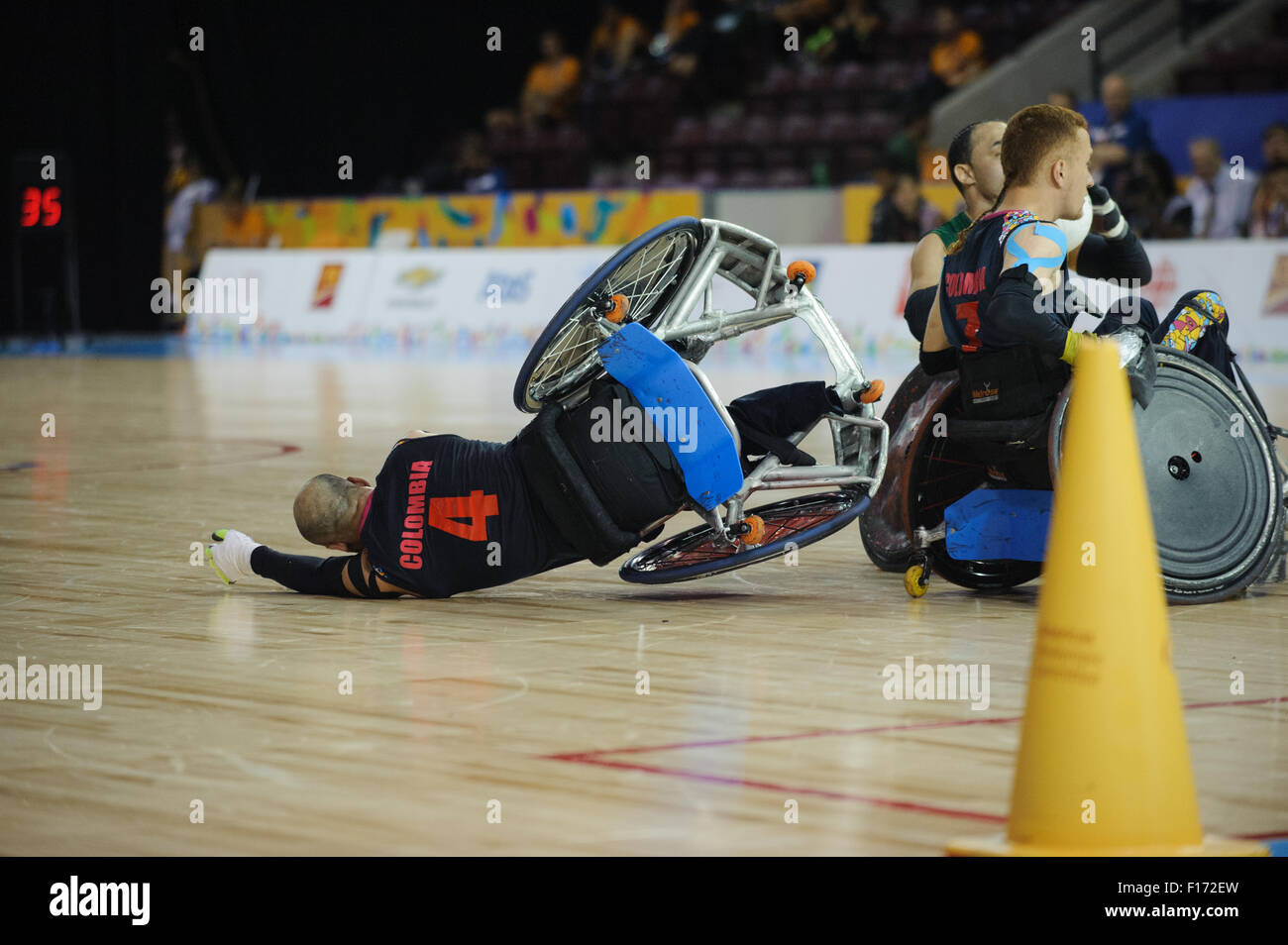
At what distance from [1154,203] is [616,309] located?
40.0 feet

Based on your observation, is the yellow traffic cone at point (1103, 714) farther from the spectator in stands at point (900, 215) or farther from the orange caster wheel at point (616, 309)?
the spectator in stands at point (900, 215)

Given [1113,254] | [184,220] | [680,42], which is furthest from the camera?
[184,220]

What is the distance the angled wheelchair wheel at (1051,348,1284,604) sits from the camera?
5.54 m

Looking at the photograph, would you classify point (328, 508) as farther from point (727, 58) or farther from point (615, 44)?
point (615, 44)

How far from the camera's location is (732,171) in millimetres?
23969

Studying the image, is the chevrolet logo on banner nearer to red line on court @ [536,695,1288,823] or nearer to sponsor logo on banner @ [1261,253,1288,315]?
sponsor logo on banner @ [1261,253,1288,315]

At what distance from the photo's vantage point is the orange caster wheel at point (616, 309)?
5.47 m

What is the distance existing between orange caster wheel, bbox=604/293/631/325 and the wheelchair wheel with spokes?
121cm

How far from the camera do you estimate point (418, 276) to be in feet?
73.9

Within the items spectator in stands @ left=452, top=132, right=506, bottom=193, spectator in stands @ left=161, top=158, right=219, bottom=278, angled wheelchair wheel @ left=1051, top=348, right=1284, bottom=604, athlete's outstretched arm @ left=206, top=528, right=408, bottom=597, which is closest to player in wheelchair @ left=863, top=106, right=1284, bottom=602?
angled wheelchair wheel @ left=1051, top=348, right=1284, bottom=604

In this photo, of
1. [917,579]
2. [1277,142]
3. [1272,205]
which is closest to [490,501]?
[917,579]

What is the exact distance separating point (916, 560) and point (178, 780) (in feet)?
9.82
